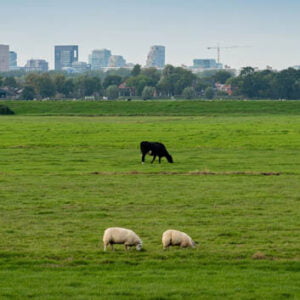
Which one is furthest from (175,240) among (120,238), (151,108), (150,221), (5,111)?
(151,108)

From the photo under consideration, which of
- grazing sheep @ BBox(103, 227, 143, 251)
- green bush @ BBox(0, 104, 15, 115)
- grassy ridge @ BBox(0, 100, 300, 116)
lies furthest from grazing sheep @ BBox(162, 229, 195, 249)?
grassy ridge @ BBox(0, 100, 300, 116)

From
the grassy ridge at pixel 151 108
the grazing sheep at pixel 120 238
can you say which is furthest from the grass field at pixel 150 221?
the grassy ridge at pixel 151 108

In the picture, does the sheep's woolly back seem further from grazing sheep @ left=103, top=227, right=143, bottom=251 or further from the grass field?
the grass field

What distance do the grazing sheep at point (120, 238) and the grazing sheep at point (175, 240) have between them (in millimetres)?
571

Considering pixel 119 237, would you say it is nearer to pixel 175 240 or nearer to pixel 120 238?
pixel 120 238

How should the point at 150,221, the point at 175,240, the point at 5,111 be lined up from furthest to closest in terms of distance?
1. the point at 5,111
2. the point at 150,221
3. the point at 175,240

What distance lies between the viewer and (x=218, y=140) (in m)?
59.1

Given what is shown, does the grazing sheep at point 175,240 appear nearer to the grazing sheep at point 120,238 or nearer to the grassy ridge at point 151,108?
the grazing sheep at point 120,238

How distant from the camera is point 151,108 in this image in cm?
13338

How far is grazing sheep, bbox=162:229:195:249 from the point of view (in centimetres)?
1942

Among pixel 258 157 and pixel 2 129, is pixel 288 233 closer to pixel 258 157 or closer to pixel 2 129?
pixel 258 157

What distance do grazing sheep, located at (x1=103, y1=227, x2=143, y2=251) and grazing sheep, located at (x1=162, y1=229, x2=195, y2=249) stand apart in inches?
22.5

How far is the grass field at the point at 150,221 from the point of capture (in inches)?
647

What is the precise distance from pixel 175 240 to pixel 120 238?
1.26 m
